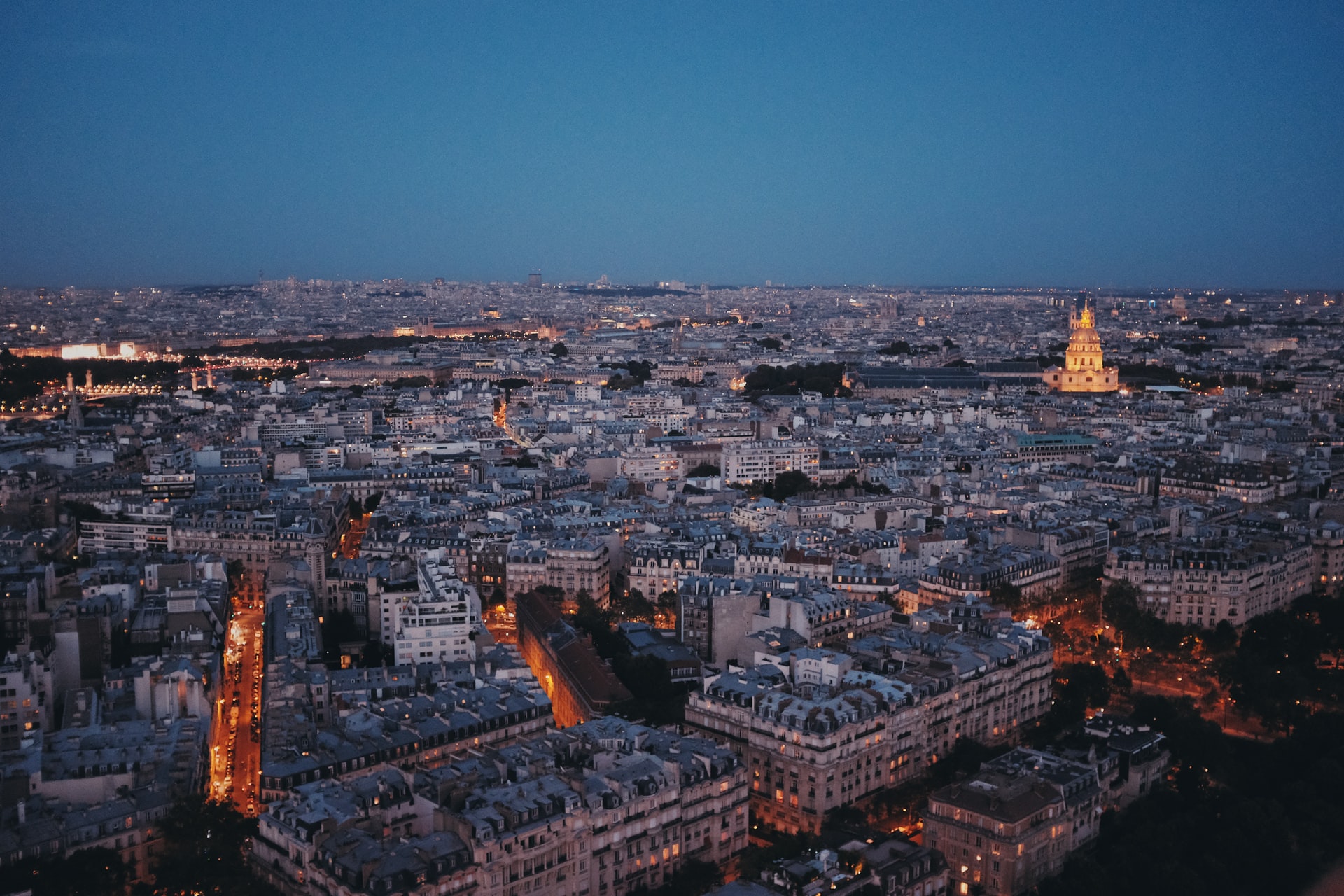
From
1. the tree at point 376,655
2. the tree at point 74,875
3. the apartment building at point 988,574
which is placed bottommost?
the tree at point 376,655

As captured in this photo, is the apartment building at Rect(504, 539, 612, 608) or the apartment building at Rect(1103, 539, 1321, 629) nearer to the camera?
the apartment building at Rect(1103, 539, 1321, 629)

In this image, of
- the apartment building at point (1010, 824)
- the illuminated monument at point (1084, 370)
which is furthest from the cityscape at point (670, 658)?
the illuminated monument at point (1084, 370)

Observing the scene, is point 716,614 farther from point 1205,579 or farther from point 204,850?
point 204,850

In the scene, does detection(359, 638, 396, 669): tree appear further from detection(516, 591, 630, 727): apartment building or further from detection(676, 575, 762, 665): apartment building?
detection(676, 575, 762, 665): apartment building

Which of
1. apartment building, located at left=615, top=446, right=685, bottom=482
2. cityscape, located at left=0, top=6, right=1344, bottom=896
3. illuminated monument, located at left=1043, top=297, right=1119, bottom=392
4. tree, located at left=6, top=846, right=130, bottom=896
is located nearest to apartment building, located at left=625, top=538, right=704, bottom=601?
cityscape, located at left=0, top=6, right=1344, bottom=896

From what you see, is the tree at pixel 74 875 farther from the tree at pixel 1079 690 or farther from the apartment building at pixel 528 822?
the tree at pixel 1079 690

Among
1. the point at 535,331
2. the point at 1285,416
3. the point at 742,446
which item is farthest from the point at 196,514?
the point at 535,331
